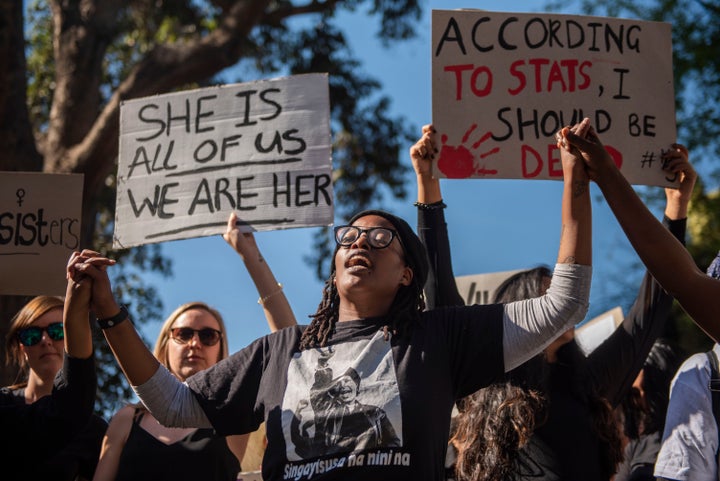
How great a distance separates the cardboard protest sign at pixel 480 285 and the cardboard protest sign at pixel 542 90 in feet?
5.32

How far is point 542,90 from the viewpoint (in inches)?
150

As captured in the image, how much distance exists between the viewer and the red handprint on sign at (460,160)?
3.60 metres

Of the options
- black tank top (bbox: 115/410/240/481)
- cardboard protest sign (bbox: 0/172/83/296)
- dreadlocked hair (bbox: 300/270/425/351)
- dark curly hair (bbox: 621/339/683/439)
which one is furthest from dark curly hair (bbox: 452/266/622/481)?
cardboard protest sign (bbox: 0/172/83/296)

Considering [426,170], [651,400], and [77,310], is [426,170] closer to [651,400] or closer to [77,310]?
[77,310]

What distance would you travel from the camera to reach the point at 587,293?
2.68m

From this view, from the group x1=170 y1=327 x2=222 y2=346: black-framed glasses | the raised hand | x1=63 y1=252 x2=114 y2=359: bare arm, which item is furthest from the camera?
x1=170 y1=327 x2=222 y2=346: black-framed glasses

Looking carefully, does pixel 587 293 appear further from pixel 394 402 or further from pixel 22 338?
pixel 22 338

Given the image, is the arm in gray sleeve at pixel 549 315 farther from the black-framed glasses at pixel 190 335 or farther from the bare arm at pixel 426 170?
the black-framed glasses at pixel 190 335

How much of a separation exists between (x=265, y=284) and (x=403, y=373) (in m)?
1.27

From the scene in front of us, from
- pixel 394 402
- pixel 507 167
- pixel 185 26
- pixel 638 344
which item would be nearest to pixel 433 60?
pixel 507 167

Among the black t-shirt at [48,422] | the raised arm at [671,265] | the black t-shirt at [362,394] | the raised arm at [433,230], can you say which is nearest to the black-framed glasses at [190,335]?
the black t-shirt at [48,422]

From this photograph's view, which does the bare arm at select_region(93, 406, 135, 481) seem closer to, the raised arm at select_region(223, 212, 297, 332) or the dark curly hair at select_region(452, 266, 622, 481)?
the raised arm at select_region(223, 212, 297, 332)

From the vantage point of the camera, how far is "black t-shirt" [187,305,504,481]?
2629mm

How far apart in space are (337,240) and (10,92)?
18.9 feet
